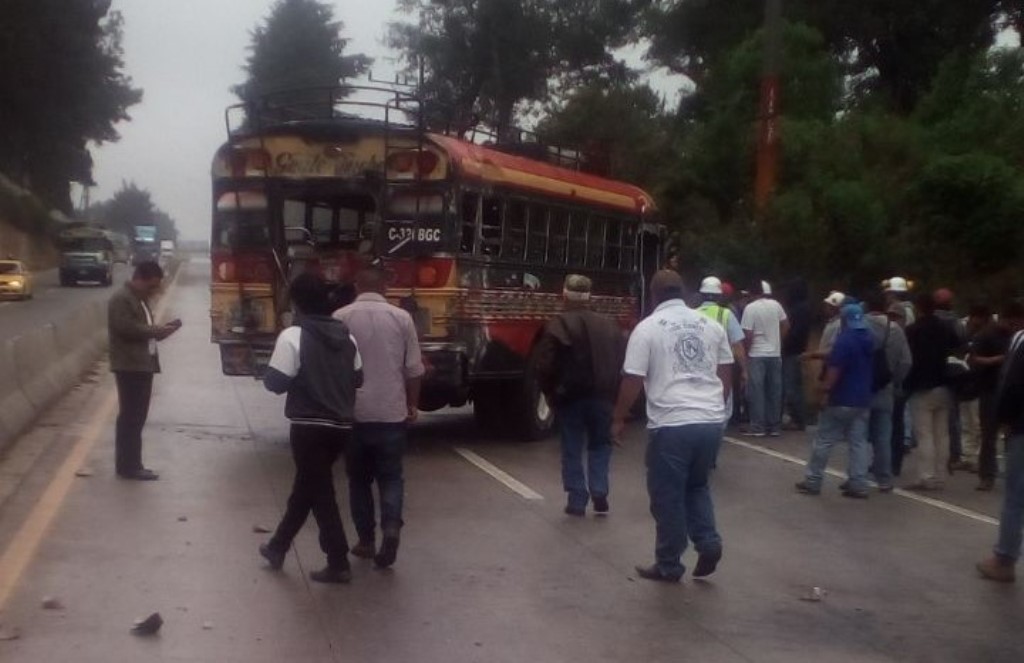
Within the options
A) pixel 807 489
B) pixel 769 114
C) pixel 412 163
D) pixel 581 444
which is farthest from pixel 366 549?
pixel 769 114

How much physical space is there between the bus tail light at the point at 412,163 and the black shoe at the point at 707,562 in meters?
6.68

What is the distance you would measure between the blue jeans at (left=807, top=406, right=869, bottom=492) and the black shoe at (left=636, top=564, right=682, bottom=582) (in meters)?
4.33

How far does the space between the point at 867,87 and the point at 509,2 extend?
64.7 ft

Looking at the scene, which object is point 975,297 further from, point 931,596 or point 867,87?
point 867,87

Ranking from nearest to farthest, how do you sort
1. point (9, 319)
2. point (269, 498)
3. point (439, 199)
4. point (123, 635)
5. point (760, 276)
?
point (123, 635) → point (269, 498) → point (439, 199) → point (760, 276) → point (9, 319)

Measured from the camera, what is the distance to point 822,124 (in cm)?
2952

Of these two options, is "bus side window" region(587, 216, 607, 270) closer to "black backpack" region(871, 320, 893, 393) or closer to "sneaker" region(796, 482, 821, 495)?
"black backpack" region(871, 320, 893, 393)

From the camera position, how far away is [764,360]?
18.9m

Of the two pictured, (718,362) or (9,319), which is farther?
(9,319)

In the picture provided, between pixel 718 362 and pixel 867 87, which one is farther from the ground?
pixel 867 87

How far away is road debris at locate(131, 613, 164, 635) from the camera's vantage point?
8.36 metres

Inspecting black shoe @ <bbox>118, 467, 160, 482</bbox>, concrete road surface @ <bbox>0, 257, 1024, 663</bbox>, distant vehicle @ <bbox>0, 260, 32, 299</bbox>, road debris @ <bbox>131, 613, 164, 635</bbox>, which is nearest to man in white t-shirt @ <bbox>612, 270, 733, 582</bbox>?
concrete road surface @ <bbox>0, 257, 1024, 663</bbox>

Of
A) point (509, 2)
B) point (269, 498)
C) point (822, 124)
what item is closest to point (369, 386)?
point (269, 498)

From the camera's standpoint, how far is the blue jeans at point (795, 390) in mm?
19859
